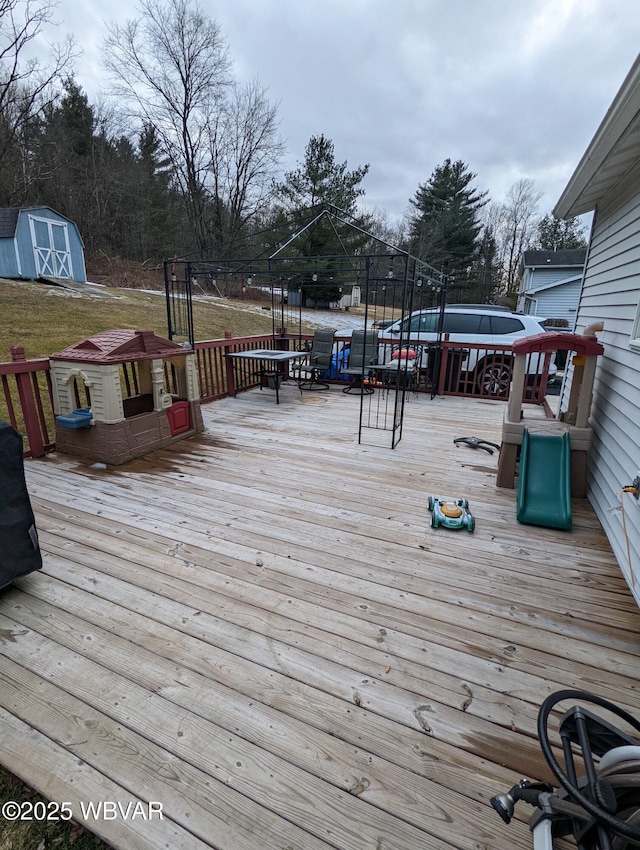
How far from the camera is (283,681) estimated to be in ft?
5.20

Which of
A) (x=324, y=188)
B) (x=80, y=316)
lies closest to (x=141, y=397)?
(x=80, y=316)

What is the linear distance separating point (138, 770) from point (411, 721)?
0.89m

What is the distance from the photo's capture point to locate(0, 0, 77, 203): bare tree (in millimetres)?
12461

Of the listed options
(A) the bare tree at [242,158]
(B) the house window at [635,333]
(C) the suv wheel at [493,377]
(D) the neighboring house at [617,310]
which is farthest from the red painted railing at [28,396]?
(A) the bare tree at [242,158]

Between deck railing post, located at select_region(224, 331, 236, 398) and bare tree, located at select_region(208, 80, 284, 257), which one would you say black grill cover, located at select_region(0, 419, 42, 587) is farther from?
bare tree, located at select_region(208, 80, 284, 257)

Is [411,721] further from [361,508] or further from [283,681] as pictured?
[361,508]

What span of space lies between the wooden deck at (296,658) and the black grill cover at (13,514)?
200 mm

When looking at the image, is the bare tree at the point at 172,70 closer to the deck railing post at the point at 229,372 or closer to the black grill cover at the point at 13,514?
the deck railing post at the point at 229,372

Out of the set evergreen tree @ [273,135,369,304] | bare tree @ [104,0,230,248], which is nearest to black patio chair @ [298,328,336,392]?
evergreen tree @ [273,135,369,304]

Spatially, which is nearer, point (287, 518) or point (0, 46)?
point (287, 518)

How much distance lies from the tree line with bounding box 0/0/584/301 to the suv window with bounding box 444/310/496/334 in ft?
31.7

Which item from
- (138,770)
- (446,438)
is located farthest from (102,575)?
(446,438)

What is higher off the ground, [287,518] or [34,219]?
[34,219]

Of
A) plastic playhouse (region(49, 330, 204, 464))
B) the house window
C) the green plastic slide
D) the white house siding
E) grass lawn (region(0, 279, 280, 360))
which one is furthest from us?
grass lawn (region(0, 279, 280, 360))
